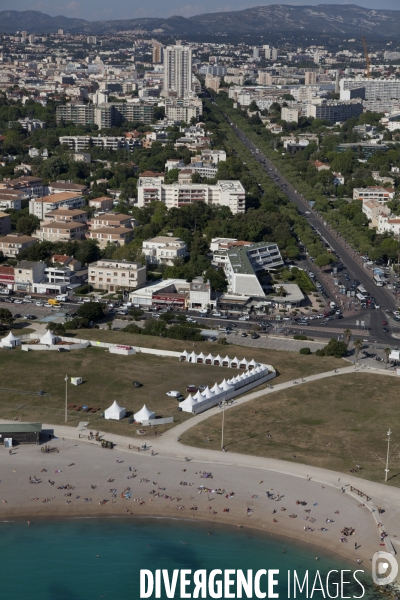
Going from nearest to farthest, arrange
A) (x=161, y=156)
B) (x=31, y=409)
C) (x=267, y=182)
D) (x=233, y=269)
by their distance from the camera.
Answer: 1. (x=31, y=409)
2. (x=233, y=269)
3. (x=267, y=182)
4. (x=161, y=156)

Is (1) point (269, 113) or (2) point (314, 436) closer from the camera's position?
(2) point (314, 436)

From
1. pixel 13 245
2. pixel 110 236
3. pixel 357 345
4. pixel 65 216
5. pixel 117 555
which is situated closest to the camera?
pixel 117 555

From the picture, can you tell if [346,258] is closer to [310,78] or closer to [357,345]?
[357,345]

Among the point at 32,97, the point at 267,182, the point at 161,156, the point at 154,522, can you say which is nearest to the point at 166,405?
the point at 154,522

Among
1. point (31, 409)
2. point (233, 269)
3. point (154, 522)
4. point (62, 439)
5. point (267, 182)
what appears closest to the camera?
point (154, 522)

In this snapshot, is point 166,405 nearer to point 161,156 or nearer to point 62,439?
point 62,439

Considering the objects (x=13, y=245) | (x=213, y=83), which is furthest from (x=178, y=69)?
(x=13, y=245)

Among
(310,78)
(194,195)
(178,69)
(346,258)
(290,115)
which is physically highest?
(178,69)
